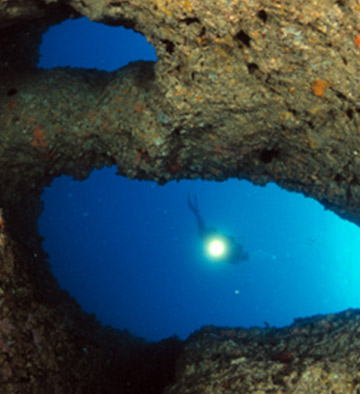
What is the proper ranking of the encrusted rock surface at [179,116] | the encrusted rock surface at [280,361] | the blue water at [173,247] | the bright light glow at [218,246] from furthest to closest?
the blue water at [173,247] → the bright light glow at [218,246] → the encrusted rock surface at [179,116] → the encrusted rock surface at [280,361]

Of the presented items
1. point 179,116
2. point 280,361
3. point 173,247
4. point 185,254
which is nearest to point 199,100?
point 179,116

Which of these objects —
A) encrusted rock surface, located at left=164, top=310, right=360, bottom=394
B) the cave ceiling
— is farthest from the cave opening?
encrusted rock surface, located at left=164, top=310, right=360, bottom=394

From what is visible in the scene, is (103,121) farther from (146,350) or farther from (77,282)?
(77,282)

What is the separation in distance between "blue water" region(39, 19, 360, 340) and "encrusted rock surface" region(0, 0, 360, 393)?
29820 mm

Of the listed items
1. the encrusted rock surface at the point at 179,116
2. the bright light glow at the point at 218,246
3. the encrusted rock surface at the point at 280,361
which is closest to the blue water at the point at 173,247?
the bright light glow at the point at 218,246

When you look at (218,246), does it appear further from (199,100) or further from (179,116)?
(199,100)

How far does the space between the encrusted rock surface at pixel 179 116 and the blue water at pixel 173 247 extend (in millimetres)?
29820

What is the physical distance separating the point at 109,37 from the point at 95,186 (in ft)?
76.3

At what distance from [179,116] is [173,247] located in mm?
48527

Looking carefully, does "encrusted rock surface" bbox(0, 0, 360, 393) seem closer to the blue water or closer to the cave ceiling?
the cave ceiling

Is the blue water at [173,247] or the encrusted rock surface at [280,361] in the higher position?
the encrusted rock surface at [280,361]

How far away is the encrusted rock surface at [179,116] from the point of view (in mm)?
2836

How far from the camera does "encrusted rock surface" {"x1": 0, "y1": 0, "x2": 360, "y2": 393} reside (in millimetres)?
2836

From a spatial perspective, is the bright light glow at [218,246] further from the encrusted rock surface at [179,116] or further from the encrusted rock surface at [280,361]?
the encrusted rock surface at [280,361]
